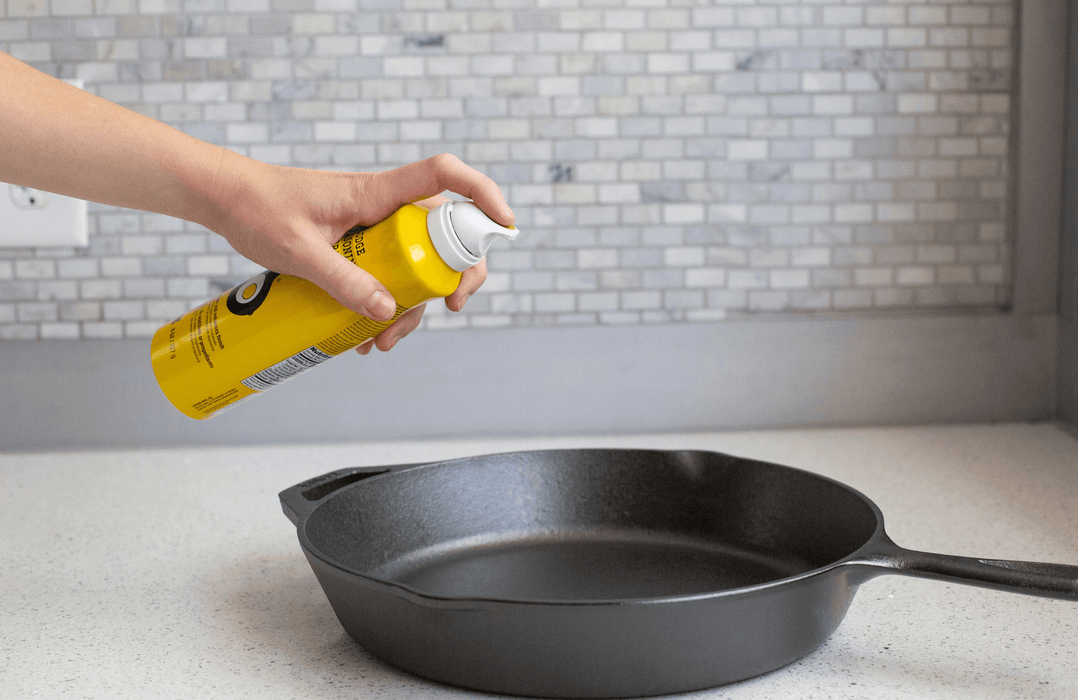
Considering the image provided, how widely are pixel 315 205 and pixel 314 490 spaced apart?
0.27 m

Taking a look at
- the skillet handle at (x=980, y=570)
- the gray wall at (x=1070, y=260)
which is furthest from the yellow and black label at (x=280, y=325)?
the gray wall at (x=1070, y=260)

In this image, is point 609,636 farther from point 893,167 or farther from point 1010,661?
point 893,167

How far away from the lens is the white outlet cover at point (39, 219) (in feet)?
4.39

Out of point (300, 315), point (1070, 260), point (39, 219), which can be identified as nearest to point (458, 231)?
point (300, 315)

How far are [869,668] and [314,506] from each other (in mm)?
449

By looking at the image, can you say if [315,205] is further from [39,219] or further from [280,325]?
[39,219]

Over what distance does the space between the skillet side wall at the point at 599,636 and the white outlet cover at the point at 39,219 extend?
99cm

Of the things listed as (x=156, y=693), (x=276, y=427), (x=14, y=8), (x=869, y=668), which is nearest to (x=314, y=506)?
(x=156, y=693)

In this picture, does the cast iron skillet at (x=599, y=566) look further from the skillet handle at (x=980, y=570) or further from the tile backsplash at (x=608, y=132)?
the tile backsplash at (x=608, y=132)

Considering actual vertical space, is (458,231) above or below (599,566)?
above

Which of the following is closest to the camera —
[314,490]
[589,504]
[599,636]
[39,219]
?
[599,636]

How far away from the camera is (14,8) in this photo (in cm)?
133

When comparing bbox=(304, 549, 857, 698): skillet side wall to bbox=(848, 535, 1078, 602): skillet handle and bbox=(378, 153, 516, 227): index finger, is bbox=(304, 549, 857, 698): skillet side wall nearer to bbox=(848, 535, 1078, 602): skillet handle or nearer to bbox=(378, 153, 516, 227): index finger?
bbox=(848, 535, 1078, 602): skillet handle

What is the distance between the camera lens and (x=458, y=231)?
0.66 metres
